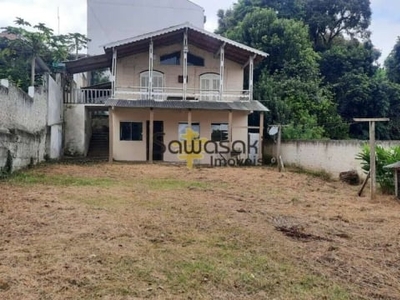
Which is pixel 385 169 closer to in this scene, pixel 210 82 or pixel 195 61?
pixel 210 82

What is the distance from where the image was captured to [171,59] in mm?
19062

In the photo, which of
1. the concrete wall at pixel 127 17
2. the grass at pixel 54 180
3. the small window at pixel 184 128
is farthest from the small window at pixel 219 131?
the concrete wall at pixel 127 17

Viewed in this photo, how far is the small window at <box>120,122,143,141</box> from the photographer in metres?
18.3

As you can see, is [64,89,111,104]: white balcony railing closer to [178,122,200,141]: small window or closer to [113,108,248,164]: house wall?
[113,108,248,164]: house wall

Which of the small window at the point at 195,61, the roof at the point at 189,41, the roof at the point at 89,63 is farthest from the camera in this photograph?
the small window at the point at 195,61

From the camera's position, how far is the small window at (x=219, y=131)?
741 inches

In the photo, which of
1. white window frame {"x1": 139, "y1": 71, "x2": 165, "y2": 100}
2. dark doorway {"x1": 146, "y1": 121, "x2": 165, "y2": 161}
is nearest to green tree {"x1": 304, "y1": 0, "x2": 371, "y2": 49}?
white window frame {"x1": 139, "y1": 71, "x2": 165, "y2": 100}

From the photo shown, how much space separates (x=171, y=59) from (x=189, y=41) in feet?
4.17

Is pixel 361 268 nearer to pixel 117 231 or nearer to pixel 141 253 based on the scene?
pixel 141 253

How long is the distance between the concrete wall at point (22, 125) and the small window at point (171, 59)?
6.71 metres

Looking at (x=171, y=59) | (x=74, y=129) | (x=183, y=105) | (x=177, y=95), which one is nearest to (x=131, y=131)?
(x=74, y=129)

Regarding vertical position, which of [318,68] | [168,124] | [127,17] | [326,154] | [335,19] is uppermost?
[335,19]

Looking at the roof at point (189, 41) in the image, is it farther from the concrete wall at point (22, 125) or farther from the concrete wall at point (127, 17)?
the concrete wall at point (127, 17)

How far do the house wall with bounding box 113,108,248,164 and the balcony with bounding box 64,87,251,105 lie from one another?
0.73m
